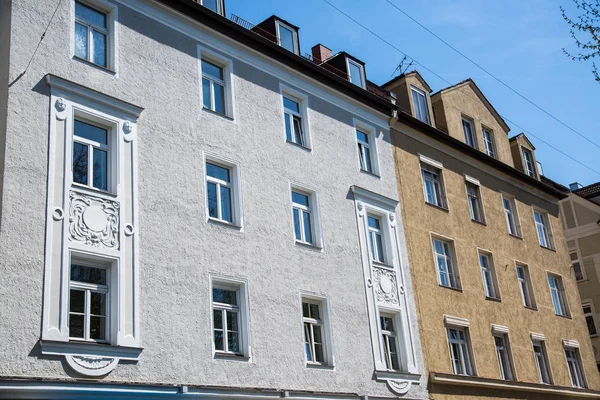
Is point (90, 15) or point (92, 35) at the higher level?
point (90, 15)

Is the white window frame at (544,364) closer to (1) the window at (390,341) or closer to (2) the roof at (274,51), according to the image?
(1) the window at (390,341)

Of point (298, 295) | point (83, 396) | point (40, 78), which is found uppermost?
point (40, 78)

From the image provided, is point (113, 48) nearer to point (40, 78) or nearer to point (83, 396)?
point (40, 78)

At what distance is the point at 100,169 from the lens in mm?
16250

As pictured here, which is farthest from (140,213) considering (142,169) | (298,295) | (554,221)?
(554,221)

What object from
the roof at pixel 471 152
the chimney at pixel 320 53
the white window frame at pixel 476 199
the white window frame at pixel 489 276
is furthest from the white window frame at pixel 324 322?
the white window frame at pixel 476 199

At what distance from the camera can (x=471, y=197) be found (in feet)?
95.0

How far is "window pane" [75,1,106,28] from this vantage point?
17234 mm

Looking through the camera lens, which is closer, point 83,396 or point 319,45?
point 83,396

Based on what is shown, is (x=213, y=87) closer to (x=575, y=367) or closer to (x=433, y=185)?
(x=433, y=185)

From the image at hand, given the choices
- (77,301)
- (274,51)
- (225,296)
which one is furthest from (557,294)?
(77,301)

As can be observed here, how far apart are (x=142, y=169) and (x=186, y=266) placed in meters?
2.30

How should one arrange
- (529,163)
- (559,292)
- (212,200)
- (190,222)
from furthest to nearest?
1. (529,163)
2. (559,292)
3. (212,200)
4. (190,222)

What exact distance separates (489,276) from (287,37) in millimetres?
11346
